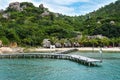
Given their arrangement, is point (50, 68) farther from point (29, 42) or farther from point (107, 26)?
point (107, 26)

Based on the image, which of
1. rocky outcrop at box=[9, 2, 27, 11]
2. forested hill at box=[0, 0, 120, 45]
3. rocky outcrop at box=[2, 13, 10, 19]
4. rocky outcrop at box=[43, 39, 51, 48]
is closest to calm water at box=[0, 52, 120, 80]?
rocky outcrop at box=[43, 39, 51, 48]

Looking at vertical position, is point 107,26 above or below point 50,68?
above

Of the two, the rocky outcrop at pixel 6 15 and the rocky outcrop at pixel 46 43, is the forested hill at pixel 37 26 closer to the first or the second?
the rocky outcrop at pixel 6 15

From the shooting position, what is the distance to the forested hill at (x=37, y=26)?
11062 cm

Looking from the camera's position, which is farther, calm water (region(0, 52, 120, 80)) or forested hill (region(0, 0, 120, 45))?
forested hill (region(0, 0, 120, 45))

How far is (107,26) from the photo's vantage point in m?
123

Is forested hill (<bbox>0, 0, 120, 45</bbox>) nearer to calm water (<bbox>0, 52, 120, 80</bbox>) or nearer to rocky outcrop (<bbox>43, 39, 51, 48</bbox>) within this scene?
rocky outcrop (<bbox>43, 39, 51, 48</bbox>)

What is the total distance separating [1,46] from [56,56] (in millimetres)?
30336

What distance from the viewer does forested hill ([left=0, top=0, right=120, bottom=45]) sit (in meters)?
111

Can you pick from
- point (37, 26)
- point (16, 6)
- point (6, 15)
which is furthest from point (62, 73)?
point (16, 6)

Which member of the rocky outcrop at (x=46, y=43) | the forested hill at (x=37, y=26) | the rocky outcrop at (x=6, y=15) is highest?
the rocky outcrop at (x=6, y=15)

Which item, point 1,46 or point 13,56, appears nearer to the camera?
point 13,56

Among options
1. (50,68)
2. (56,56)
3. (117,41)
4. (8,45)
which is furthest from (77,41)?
(50,68)

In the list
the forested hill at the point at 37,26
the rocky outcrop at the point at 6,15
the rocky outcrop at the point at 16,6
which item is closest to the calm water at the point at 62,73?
the forested hill at the point at 37,26
